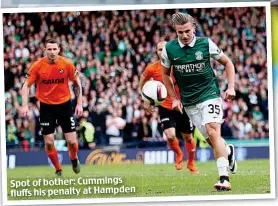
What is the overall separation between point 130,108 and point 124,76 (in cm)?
38

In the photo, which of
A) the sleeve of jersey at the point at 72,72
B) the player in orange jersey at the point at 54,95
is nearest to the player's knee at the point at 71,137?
the player in orange jersey at the point at 54,95

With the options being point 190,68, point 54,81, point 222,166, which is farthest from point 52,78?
point 222,166

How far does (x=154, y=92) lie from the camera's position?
10781mm

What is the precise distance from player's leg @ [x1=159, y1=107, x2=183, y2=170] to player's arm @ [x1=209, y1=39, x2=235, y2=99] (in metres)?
0.71

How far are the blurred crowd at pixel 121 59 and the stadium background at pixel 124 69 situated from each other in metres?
0.01

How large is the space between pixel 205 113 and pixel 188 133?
339 millimetres

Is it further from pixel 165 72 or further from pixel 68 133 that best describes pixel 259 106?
pixel 68 133

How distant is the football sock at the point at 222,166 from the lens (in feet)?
35.1

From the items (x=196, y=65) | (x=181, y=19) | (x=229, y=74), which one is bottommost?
(x=229, y=74)

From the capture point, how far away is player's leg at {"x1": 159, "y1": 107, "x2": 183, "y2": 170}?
10797 mm

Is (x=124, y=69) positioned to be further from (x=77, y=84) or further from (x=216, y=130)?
(x=216, y=130)

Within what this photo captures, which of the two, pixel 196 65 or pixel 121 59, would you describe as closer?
pixel 196 65

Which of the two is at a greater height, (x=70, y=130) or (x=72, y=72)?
(x=72, y=72)

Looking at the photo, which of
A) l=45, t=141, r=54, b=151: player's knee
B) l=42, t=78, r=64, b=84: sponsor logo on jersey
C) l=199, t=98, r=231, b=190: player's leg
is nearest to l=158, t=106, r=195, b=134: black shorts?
l=199, t=98, r=231, b=190: player's leg
